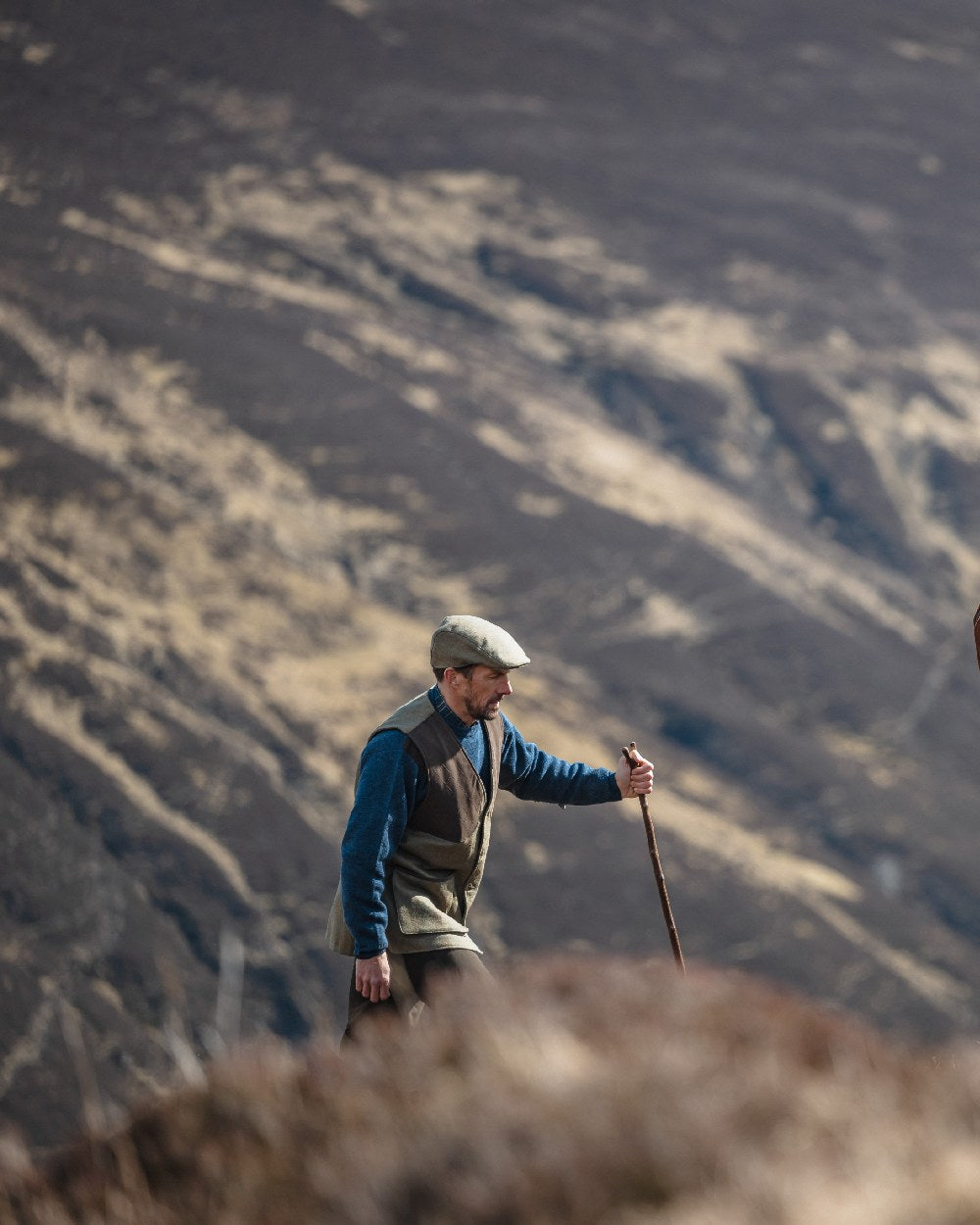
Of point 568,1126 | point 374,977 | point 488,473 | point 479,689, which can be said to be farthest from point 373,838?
point 488,473

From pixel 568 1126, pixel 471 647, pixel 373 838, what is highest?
pixel 568 1126

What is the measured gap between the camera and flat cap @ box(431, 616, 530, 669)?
129 inches

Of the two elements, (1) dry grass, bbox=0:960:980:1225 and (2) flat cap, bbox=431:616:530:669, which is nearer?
(1) dry grass, bbox=0:960:980:1225

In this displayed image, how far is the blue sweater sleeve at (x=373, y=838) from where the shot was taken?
3158 millimetres

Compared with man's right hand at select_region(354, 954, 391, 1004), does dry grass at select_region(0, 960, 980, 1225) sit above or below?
above

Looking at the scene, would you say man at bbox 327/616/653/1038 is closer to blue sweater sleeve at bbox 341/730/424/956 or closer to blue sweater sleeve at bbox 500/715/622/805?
blue sweater sleeve at bbox 341/730/424/956

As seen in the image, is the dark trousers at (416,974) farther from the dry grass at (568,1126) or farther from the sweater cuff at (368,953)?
the dry grass at (568,1126)

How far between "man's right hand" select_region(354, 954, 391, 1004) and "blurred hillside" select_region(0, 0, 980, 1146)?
7.74 metres

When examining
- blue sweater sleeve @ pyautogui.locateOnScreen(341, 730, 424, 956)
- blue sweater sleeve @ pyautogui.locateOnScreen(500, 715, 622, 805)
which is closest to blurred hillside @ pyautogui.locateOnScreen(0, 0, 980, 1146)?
blue sweater sleeve @ pyautogui.locateOnScreen(500, 715, 622, 805)

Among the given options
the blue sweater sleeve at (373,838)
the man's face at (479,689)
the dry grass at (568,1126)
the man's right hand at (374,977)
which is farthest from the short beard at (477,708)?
the dry grass at (568,1126)

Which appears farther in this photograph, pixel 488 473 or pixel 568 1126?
pixel 488 473

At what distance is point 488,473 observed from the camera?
23.9 meters

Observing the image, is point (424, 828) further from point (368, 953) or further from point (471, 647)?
point (471, 647)

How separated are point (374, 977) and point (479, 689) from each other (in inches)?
24.8
